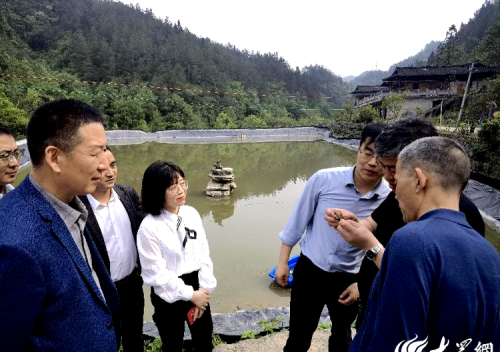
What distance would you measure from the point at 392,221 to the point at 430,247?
2.56ft

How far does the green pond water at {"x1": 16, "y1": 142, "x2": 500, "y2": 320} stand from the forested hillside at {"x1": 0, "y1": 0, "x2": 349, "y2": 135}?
1279 centimetres

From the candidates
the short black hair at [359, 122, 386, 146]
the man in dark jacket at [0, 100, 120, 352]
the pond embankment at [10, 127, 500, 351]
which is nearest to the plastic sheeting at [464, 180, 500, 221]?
the pond embankment at [10, 127, 500, 351]

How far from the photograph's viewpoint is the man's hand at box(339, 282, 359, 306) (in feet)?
5.57

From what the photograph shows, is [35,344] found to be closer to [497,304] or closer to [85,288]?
[85,288]

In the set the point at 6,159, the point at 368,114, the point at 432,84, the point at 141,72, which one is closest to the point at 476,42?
the point at 432,84

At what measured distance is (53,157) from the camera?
99cm

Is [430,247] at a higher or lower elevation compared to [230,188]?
higher

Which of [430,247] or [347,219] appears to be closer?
[430,247]

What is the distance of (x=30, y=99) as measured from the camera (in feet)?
61.8

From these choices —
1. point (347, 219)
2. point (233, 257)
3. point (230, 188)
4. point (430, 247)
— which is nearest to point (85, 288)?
point (430, 247)

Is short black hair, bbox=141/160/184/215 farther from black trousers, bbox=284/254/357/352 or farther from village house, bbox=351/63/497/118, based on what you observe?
village house, bbox=351/63/497/118

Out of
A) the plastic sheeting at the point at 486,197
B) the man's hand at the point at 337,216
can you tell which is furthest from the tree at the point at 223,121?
the man's hand at the point at 337,216

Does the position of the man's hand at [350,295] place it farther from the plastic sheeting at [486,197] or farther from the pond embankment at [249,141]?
the plastic sheeting at [486,197]

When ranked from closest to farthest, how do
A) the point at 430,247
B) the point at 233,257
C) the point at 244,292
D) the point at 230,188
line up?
the point at 430,247, the point at 244,292, the point at 233,257, the point at 230,188
